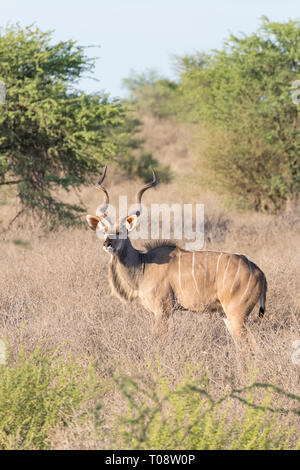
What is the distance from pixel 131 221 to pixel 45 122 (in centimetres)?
516

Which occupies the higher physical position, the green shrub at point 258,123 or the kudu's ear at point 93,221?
the green shrub at point 258,123

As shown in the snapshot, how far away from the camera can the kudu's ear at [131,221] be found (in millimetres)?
5234

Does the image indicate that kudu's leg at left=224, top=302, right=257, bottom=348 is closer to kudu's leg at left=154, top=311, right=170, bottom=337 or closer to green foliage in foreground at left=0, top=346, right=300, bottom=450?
kudu's leg at left=154, top=311, right=170, bottom=337

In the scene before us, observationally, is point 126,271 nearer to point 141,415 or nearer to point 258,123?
point 141,415

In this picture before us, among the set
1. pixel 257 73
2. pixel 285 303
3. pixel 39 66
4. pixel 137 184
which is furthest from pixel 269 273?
pixel 137 184

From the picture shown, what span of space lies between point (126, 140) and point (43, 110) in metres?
10.3

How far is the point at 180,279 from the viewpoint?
5180mm

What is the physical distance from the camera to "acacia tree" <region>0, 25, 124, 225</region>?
32.2 feet

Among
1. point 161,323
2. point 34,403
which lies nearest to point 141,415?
point 34,403

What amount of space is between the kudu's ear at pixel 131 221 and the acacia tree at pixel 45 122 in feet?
15.7

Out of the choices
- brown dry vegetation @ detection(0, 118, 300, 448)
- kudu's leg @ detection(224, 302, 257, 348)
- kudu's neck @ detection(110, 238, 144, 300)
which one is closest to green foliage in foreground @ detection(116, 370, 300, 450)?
brown dry vegetation @ detection(0, 118, 300, 448)

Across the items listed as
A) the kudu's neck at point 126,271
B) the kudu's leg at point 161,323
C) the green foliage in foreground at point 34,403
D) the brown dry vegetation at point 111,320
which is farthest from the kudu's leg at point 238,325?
the green foliage in foreground at point 34,403

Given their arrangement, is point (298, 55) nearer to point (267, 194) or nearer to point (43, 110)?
point (267, 194)

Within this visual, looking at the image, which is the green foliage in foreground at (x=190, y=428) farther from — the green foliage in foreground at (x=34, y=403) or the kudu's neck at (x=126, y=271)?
the kudu's neck at (x=126, y=271)
